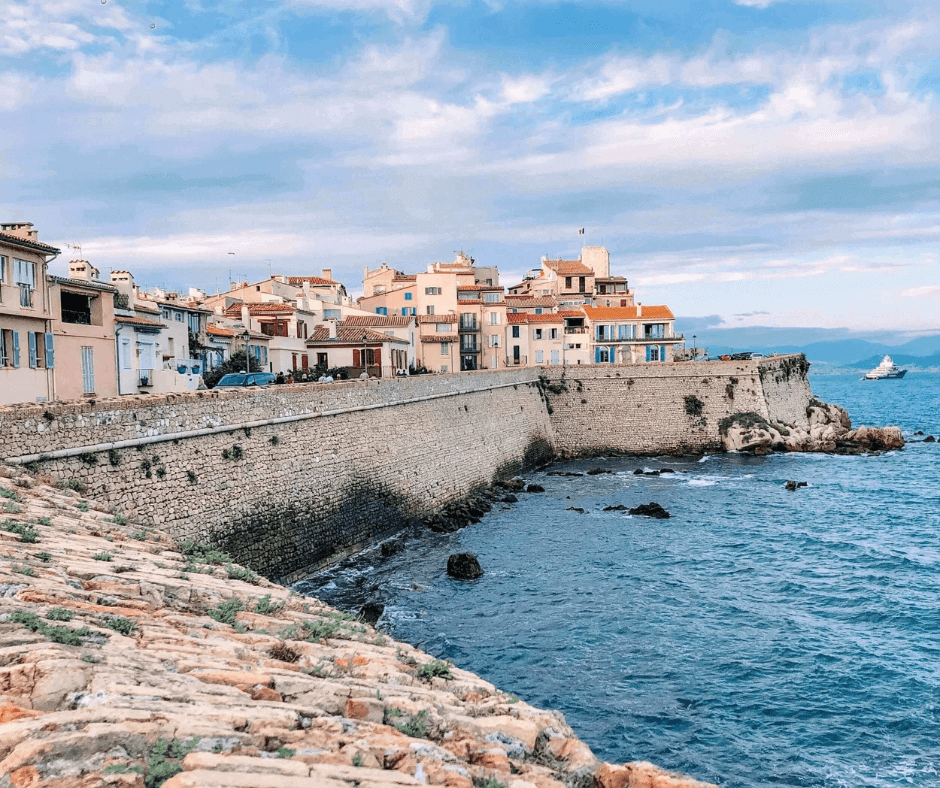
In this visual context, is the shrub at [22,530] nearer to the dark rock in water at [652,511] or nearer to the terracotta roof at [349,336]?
the dark rock in water at [652,511]

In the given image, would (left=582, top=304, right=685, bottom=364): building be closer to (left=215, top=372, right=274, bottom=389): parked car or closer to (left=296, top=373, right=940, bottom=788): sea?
(left=296, top=373, right=940, bottom=788): sea

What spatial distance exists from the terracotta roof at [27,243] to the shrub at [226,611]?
1613cm

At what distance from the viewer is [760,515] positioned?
35.7 m

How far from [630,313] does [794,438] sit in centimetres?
Answer: 2019

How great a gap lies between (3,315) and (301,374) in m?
25.8

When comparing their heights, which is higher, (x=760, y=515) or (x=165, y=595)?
(x=165, y=595)

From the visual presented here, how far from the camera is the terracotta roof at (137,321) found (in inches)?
1235

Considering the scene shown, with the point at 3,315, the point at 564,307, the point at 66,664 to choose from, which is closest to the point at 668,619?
the point at 66,664

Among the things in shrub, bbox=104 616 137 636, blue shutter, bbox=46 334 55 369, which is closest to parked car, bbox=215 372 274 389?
blue shutter, bbox=46 334 55 369

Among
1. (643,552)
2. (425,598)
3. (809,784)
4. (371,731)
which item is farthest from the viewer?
(643,552)

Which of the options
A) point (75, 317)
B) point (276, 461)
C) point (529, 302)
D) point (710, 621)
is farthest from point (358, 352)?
point (710, 621)

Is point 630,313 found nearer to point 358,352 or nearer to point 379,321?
point 379,321

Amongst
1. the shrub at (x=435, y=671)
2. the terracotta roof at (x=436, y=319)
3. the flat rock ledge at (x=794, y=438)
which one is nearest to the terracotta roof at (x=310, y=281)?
the terracotta roof at (x=436, y=319)

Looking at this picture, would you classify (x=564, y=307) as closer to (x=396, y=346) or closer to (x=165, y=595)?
(x=396, y=346)
